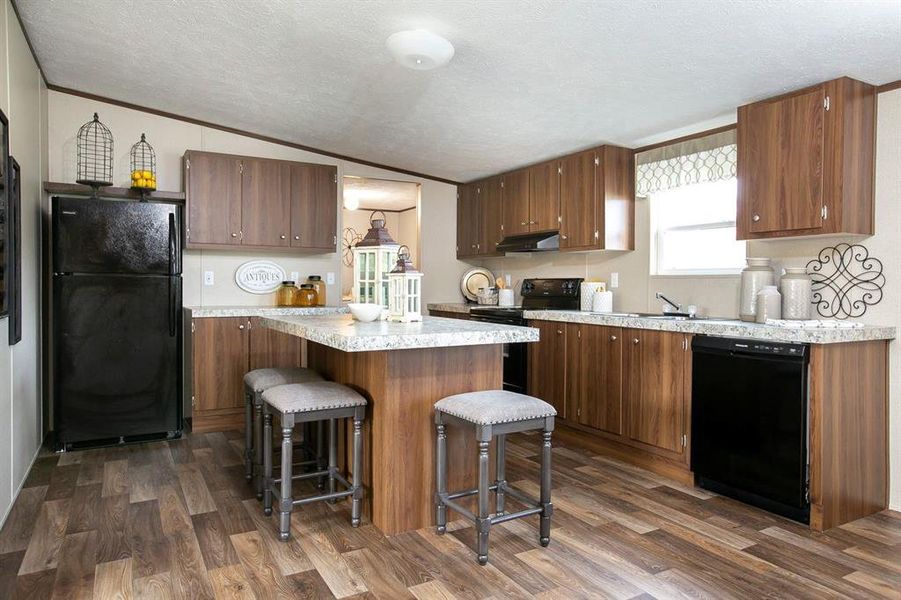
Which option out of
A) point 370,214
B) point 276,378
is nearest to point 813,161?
point 276,378

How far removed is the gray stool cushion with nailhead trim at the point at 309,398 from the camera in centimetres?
244

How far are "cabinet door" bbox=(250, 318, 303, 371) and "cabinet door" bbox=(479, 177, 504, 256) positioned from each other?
2.00 meters

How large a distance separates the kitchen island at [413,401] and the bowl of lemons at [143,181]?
2.25 meters

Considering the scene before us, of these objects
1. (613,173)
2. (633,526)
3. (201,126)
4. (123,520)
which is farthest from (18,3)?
(633,526)

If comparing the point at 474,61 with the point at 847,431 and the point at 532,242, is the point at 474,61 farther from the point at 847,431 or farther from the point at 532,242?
the point at 847,431

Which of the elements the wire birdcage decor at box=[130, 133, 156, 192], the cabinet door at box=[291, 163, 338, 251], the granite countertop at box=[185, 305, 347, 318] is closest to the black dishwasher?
the granite countertop at box=[185, 305, 347, 318]

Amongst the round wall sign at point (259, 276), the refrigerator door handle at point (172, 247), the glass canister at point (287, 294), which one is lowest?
the glass canister at point (287, 294)

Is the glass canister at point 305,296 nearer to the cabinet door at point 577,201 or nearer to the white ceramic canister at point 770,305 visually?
the cabinet door at point 577,201

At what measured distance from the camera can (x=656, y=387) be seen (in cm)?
339

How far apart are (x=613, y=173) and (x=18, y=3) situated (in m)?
3.67

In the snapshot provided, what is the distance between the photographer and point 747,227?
125 inches

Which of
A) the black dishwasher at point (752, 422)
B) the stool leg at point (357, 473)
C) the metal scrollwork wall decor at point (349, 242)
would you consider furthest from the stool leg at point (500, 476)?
the metal scrollwork wall decor at point (349, 242)

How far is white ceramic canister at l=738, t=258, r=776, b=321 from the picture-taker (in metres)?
3.26

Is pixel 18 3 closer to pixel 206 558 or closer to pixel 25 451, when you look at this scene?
pixel 25 451
